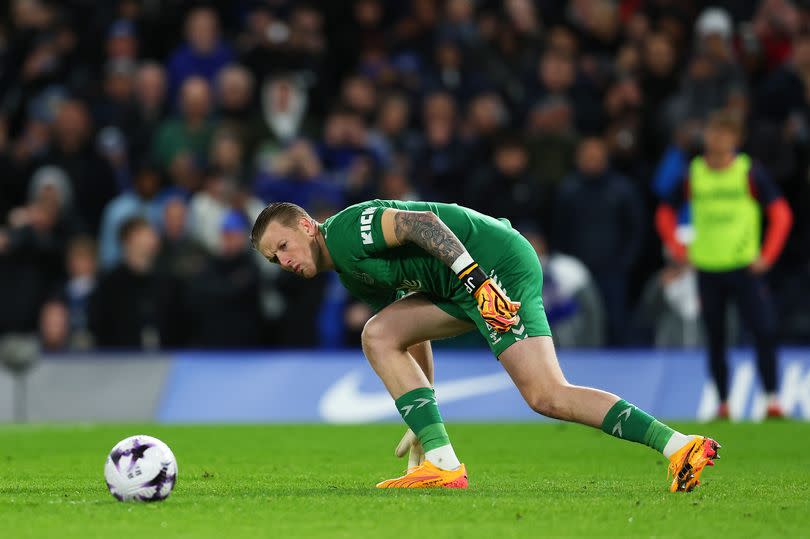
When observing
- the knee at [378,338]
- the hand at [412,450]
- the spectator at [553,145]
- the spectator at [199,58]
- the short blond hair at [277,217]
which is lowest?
the hand at [412,450]

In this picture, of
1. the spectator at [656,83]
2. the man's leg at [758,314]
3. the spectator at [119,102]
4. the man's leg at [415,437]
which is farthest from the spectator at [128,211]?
the man's leg at [415,437]

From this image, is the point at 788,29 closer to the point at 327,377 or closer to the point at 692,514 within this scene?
the point at 327,377

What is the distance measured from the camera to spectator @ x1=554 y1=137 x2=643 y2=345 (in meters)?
16.1

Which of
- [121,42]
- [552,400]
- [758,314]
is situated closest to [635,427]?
[552,400]

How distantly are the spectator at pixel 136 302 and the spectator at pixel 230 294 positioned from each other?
0.32 meters

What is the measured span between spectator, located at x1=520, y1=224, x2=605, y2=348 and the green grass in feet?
11.1

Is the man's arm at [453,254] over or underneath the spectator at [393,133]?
underneath

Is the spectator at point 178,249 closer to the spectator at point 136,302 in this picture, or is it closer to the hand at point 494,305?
the spectator at point 136,302

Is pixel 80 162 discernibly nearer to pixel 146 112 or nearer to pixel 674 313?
pixel 146 112

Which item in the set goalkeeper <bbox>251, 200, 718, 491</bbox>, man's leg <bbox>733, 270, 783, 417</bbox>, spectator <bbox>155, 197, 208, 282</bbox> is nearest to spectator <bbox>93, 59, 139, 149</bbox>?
spectator <bbox>155, 197, 208, 282</bbox>

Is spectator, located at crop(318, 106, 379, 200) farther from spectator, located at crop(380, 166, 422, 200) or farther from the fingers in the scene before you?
the fingers

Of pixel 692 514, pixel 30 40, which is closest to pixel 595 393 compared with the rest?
pixel 692 514

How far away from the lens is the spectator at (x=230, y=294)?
642 inches

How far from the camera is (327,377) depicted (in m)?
15.6
